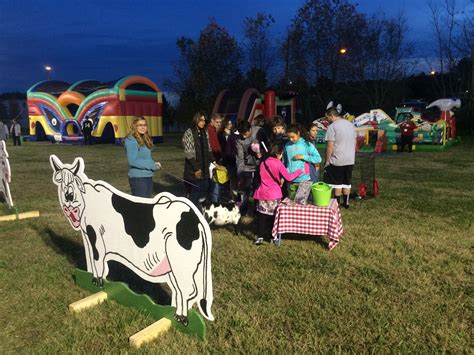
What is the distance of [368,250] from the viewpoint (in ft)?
15.9

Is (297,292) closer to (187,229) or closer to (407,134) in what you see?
(187,229)

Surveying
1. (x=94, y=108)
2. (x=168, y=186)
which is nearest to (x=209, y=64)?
(x=94, y=108)

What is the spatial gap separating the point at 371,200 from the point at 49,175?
9166mm

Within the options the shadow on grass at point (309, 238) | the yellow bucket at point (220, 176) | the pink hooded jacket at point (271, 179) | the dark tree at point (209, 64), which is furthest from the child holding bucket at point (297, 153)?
the dark tree at point (209, 64)

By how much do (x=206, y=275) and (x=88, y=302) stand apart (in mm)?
1490

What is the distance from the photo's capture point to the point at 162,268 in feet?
9.89

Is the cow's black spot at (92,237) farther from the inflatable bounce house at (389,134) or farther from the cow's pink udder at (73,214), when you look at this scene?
the inflatable bounce house at (389,134)

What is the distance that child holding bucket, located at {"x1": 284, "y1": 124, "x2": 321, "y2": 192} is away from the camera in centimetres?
542

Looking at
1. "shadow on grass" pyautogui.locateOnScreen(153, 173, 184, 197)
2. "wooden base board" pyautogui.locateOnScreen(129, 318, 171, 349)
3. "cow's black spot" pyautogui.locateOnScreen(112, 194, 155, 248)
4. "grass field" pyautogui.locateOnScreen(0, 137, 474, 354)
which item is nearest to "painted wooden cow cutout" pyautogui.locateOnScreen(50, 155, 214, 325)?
"cow's black spot" pyautogui.locateOnScreen(112, 194, 155, 248)

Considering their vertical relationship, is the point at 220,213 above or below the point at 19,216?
above

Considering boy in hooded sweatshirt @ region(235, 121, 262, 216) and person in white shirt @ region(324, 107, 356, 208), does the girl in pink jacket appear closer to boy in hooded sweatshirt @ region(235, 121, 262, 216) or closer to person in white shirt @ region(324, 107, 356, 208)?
boy in hooded sweatshirt @ region(235, 121, 262, 216)

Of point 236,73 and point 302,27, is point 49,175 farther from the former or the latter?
point 302,27

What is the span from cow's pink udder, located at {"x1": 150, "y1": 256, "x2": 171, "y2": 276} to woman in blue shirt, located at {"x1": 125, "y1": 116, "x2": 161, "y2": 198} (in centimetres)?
229

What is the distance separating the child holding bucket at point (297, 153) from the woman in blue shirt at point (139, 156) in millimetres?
1809
